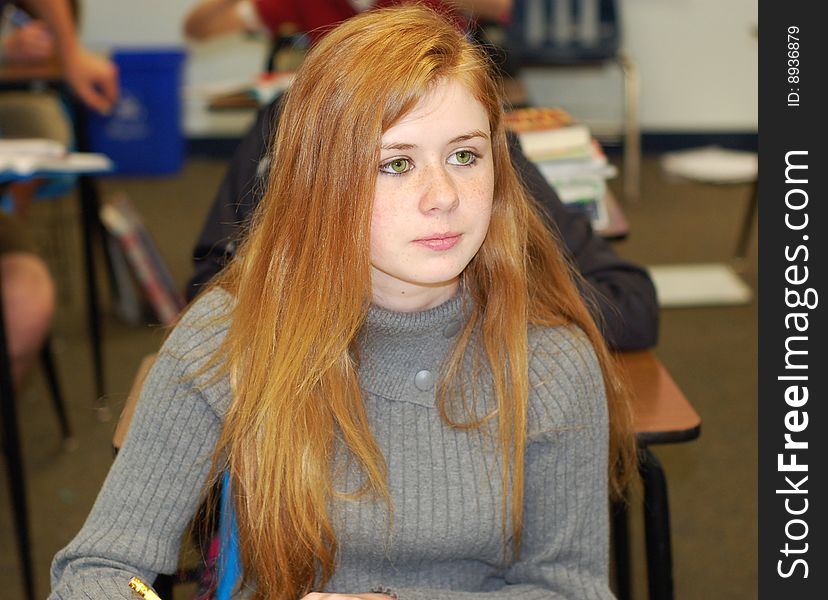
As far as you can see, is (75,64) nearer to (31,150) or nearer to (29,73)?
(29,73)

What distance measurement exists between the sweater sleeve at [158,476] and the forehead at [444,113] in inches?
12.9

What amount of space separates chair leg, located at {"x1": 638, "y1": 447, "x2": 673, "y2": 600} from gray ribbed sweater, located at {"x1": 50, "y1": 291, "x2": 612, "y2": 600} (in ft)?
0.87

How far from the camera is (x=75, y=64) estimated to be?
306 centimetres

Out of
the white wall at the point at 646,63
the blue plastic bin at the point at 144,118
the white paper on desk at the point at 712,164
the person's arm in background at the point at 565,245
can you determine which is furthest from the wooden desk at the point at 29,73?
the white paper on desk at the point at 712,164

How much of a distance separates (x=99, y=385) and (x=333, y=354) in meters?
2.04

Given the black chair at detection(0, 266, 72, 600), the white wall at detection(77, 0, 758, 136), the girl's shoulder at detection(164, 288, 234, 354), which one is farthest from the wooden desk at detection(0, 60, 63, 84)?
the girl's shoulder at detection(164, 288, 234, 354)

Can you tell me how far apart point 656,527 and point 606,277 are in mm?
374

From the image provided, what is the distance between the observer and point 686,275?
12.9ft

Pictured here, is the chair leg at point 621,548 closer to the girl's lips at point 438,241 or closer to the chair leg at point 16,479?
the girl's lips at point 438,241

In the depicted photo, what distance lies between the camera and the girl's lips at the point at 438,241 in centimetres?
115

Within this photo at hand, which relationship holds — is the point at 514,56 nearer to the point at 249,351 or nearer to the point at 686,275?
the point at 686,275

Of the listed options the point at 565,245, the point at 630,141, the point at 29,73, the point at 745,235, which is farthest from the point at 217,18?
the point at 630,141

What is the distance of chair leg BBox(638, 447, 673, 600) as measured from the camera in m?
1.52
